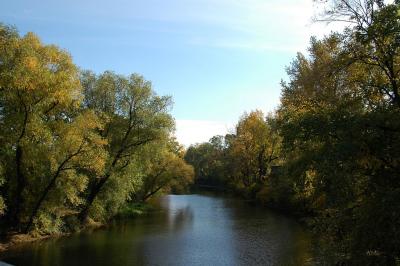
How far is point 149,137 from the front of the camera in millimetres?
36750

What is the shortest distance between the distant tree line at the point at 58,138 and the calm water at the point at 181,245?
2841mm

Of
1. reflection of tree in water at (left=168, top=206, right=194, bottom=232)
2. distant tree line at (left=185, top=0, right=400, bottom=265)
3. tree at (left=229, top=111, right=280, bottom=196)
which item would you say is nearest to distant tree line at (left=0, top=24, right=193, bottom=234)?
reflection of tree in water at (left=168, top=206, right=194, bottom=232)

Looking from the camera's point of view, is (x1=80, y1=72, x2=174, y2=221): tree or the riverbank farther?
(x1=80, y1=72, x2=174, y2=221): tree

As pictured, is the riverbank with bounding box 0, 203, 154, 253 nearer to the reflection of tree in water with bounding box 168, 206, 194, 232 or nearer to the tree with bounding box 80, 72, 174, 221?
the tree with bounding box 80, 72, 174, 221

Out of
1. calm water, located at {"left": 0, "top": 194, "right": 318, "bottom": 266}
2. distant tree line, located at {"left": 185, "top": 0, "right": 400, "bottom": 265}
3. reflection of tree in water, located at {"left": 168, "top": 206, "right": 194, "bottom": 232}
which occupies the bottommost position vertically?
calm water, located at {"left": 0, "top": 194, "right": 318, "bottom": 266}

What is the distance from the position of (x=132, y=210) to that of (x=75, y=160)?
18608mm

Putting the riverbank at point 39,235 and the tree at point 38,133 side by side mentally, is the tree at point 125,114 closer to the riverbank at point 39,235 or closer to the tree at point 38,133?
the riverbank at point 39,235

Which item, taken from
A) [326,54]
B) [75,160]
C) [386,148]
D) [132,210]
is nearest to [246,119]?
[132,210]

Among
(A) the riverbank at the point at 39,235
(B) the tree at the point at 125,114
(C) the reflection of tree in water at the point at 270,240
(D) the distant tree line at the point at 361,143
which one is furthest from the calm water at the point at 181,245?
(D) the distant tree line at the point at 361,143

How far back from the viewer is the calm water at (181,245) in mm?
22094

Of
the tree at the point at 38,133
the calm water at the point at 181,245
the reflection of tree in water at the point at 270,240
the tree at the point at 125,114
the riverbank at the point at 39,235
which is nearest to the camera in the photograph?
the calm water at the point at 181,245

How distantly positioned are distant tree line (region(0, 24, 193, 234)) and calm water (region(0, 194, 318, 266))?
2841mm

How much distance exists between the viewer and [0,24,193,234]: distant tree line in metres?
25.0

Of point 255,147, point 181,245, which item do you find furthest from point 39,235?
point 255,147
